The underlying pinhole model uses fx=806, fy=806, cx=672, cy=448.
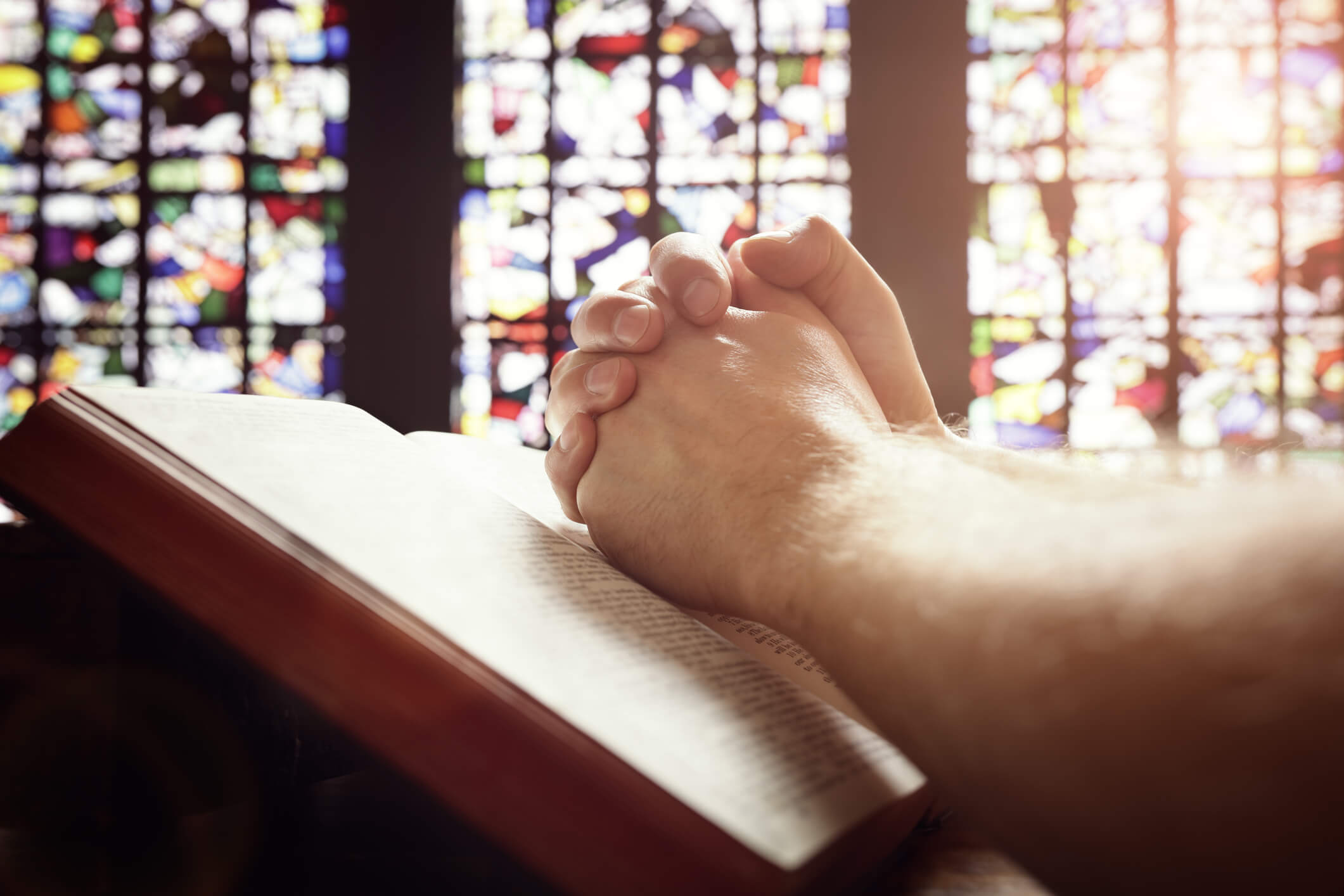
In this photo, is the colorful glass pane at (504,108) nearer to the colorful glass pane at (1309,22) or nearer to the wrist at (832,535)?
the colorful glass pane at (1309,22)

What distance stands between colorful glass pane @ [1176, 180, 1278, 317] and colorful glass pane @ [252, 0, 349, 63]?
10.4 ft

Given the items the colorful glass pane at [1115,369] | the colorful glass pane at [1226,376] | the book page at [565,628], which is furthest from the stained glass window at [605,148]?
the book page at [565,628]

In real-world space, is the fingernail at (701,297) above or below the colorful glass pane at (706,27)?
below

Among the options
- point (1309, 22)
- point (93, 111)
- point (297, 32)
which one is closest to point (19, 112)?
point (93, 111)

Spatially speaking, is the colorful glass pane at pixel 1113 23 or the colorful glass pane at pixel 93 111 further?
the colorful glass pane at pixel 93 111

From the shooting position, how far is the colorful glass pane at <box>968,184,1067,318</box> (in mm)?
2891

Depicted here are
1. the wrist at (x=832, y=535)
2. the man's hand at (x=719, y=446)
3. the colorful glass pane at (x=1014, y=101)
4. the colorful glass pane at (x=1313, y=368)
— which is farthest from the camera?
the colorful glass pane at (x=1014, y=101)

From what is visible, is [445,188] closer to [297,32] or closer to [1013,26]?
[297,32]

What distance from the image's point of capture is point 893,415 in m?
0.82

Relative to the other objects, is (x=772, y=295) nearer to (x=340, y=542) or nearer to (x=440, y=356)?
(x=340, y=542)

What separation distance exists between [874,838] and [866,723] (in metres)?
0.19

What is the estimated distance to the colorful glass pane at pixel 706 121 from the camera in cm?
298

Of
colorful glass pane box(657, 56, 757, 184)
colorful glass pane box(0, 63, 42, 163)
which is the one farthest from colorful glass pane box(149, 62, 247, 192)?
colorful glass pane box(657, 56, 757, 184)

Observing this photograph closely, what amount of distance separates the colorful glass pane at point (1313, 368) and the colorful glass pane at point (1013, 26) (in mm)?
1335
